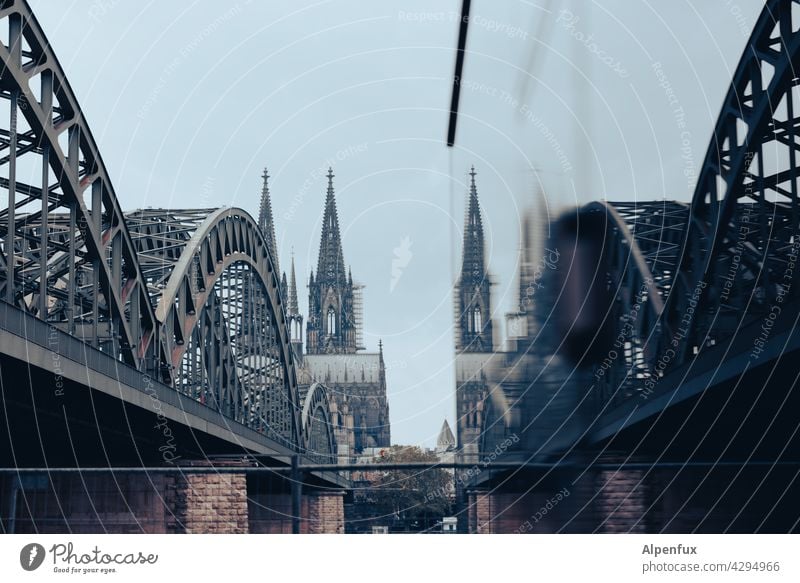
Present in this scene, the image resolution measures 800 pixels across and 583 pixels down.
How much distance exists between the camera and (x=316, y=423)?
367 feet

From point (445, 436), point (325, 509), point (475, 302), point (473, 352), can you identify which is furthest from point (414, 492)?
point (445, 436)

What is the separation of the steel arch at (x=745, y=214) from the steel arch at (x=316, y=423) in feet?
166

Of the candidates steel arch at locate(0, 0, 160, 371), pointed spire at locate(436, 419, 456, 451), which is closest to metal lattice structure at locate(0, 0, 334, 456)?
steel arch at locate(0, 0, 160, 371)

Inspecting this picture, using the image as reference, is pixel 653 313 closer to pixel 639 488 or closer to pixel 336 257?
pixel 639 488

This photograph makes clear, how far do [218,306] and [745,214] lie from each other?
29.9 metres

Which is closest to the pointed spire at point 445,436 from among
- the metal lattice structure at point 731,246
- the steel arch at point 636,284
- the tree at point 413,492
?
Answer: the tree at point 413,492

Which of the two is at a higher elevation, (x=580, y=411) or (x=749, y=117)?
(x=749, y=117)

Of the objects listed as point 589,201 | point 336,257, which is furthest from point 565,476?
point 336,257

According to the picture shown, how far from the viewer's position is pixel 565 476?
578 inches

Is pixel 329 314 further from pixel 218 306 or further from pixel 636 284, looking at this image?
pixel 636 284

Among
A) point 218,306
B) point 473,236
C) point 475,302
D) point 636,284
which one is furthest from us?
point 473,236

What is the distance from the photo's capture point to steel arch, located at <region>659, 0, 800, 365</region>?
23.4 metres

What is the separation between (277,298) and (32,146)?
41.2m
